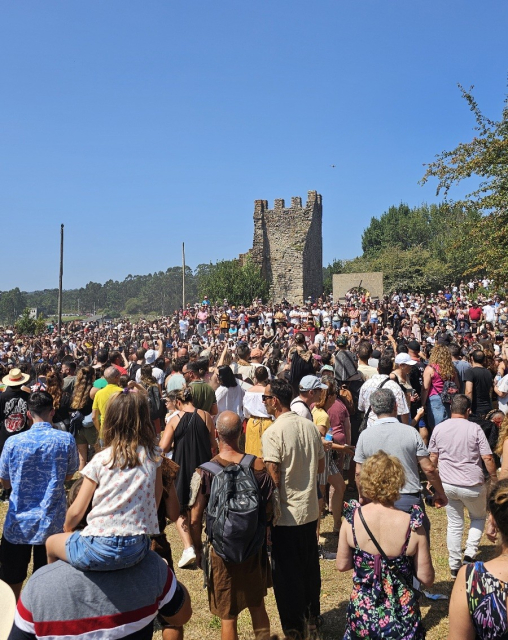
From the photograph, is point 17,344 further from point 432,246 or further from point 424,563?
point 432,246

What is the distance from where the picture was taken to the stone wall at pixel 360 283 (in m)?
32.4

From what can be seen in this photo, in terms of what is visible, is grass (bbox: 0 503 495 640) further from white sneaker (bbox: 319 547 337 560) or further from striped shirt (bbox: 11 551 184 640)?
striped shirt (bbox: 11 551 184 640)

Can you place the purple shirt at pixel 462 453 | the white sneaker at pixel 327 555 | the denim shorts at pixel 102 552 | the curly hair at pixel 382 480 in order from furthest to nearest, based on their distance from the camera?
the white sneaker at pixel 327 555 → the purple shirt at pixel 462 453 → the curly hair at pixel 382 480 → the denim shorts at pixel 102 552

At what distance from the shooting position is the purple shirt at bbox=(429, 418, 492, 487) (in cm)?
492

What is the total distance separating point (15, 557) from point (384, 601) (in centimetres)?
243

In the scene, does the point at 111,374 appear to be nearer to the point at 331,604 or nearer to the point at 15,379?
the point at 15,379

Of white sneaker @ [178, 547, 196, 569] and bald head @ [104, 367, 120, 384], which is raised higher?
bald head @ [104, 367, 120, 384]

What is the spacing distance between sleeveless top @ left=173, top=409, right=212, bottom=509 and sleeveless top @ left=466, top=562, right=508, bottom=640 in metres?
3.55

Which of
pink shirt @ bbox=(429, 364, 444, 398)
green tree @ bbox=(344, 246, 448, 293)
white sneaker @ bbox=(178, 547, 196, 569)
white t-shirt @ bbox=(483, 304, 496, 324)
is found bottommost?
white sneaker @ bbox=(178, 547, 196, 569)

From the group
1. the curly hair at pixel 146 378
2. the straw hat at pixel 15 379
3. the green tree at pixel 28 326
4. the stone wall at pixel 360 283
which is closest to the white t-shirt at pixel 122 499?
the straw hat at pixel 15 379

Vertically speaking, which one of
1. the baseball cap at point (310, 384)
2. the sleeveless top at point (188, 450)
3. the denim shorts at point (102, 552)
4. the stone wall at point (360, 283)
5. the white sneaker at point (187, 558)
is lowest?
the white sneaker at point (187, 558)

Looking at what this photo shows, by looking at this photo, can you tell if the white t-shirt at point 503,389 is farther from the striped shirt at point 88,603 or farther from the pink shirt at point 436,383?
the striped shirt at point 88,603

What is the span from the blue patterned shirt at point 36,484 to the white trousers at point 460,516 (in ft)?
Result: 10.3

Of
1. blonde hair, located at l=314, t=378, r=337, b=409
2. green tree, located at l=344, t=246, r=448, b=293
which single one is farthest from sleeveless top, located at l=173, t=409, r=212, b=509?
green tree, located at l=344, t=246, r=448, b=293
